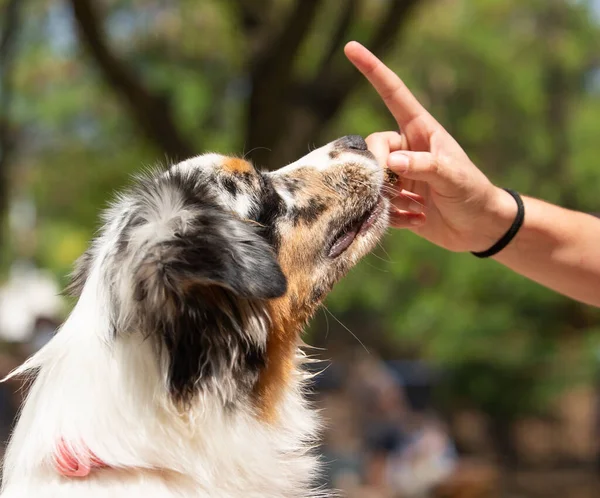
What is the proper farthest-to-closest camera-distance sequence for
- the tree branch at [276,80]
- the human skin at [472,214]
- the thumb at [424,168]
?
the tree branch at [276,80] < the human skin at [472,214] < the thumb at [424,168]

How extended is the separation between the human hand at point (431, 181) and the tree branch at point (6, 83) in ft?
32.6

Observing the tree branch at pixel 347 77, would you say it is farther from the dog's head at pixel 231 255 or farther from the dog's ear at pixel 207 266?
the dog's ear at pixel 207 266

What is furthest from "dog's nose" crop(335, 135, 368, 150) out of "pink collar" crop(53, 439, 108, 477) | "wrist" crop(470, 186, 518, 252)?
"pink collar" crop(53, 439, 108, 477)

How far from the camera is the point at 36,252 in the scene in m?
22.8

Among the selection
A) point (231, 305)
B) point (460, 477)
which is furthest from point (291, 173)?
point (460, 477)

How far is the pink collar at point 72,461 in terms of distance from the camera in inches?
97.4

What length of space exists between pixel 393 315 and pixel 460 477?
324 inches

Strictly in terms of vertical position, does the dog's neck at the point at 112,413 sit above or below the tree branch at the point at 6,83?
below

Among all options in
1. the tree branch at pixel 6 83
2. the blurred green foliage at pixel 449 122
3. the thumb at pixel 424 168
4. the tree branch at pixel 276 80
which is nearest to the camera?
the thumb at pixel 424 168

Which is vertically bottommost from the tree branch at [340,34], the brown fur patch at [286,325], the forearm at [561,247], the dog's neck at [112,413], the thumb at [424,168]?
the dog's neck at [112,413]

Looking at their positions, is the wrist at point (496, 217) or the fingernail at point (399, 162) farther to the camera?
the wrist at point (496, 217)

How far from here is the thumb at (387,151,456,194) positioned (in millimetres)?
3018

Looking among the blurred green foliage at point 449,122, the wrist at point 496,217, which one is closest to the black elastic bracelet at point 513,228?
the wrist at point 496,217

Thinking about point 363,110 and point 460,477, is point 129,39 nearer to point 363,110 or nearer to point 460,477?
point 363,110
